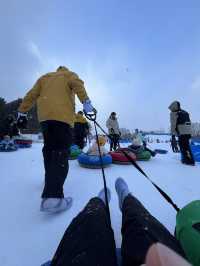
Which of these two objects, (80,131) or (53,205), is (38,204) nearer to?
(53,205)

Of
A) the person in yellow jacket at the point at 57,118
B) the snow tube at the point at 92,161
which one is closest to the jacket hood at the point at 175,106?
the snow tube at the point at 92,161

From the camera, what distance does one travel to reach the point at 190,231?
2.69 feet

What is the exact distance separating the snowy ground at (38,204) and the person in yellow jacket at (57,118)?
216mm

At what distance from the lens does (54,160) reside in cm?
183

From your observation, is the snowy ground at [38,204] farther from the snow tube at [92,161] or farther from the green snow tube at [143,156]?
the green snow tube at [143,156]

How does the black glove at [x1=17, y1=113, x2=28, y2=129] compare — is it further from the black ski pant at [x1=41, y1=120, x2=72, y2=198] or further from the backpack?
the backpack


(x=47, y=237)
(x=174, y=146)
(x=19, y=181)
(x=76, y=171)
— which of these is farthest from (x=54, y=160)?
(x=174, y=146)

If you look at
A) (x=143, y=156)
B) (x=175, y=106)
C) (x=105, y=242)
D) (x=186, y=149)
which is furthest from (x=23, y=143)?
(x=105, y=242)

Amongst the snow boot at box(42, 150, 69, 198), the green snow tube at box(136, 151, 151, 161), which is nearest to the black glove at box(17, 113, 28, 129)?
the snow boot at box(42, 150, 69, 198)

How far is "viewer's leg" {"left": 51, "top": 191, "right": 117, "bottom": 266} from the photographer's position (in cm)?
63

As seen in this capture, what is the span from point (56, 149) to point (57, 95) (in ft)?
1.73

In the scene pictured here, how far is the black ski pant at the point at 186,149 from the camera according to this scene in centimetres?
405

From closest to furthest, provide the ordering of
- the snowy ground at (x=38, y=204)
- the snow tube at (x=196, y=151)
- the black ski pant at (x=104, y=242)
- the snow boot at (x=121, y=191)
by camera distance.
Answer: the black ski pant at (x=104, y=242) → the snowy ground at (x=38, y=204) → the snow boot at (x=121, y=191) → the snow tube at (x=196, y=151)

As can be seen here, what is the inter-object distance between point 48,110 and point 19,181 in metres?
1.28
